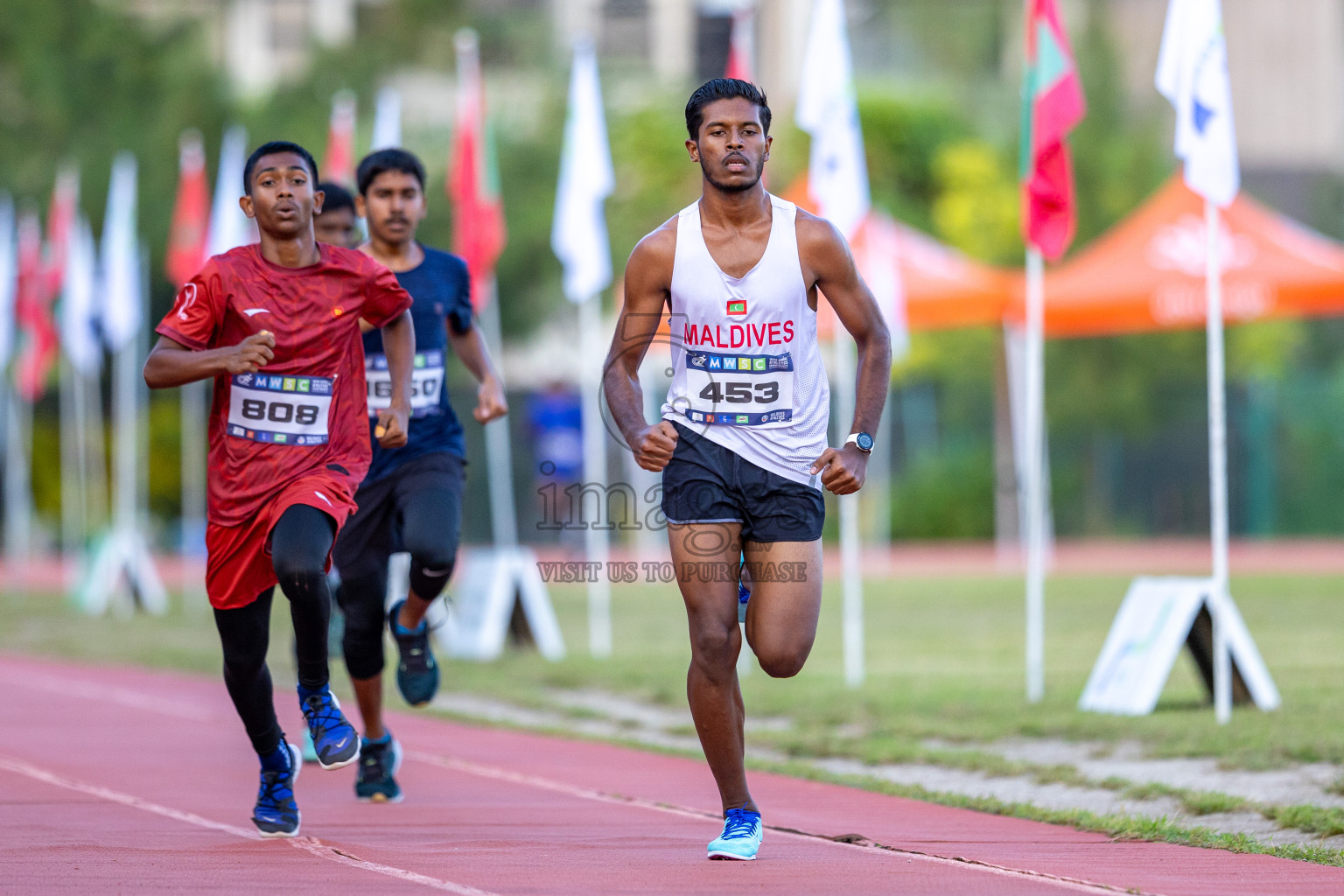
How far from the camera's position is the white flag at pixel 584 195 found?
587 inches

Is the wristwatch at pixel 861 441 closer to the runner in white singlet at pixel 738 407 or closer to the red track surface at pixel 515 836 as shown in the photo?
the runner in white singlet at pixel 738 407

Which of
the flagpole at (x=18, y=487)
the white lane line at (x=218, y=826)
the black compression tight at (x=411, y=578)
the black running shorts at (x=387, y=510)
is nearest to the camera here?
the white lane line at (x=218, y=826)

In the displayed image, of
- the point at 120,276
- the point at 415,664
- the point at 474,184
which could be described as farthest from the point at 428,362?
the point at 120,276

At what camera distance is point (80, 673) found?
45.4 ft

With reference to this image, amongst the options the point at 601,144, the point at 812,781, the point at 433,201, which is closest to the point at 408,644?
the point at 812,781

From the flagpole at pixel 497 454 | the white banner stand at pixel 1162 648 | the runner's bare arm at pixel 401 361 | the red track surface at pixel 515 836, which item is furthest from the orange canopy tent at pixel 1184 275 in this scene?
the runner's bare arm at pixel 401 361

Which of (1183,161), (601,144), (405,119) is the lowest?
(1183,161)

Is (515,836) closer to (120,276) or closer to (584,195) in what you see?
(584,195)

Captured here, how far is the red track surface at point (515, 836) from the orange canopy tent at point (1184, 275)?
481 inches

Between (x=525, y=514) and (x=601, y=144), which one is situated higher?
(x=601, y=144)

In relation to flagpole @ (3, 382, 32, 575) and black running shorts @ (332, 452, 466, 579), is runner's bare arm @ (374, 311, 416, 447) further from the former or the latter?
flagpole @ (3, 382, 32, 575)

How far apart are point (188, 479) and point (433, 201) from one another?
22.1ft

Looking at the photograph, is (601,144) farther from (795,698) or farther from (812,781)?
(812,781)

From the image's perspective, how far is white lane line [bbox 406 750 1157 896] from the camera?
5211mm
